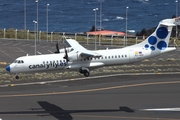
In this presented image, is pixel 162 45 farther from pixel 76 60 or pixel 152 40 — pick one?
pixel 76 60

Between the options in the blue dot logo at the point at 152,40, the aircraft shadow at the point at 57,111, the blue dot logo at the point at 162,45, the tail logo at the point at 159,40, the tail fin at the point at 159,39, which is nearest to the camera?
the aircraft shadow at the point at 57,111

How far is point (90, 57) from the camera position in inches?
2350

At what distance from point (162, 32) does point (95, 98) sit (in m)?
11.4

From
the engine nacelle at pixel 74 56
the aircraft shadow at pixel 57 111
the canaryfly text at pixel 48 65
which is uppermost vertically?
the engine nacelle at pixel 74 56

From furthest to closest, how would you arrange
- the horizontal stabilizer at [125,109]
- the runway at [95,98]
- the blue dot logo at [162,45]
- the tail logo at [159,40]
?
the blue dot logo at [162,45] → the tail logo at [159,40] → the horizontal stabilizer at [125,109] → the runway at [95,98]

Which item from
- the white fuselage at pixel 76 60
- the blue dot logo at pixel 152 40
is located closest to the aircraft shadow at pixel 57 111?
the white fuselage at pixel 76 60

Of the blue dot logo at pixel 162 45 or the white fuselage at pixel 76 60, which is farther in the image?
the blue dot logo at pixel 162 45

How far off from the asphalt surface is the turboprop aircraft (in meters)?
3.69

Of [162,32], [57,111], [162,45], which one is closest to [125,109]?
[57,111]

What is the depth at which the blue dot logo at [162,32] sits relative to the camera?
60128mm

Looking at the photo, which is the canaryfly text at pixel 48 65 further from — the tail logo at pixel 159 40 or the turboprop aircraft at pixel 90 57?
the tail logo at pixel 159 40

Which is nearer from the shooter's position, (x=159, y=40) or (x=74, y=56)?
(x=74, y=56)

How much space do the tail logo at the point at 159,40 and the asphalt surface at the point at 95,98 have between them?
6282 millimetres

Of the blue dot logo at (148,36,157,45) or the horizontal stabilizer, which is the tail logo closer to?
the blue dot logo at (148,36,157,45)
